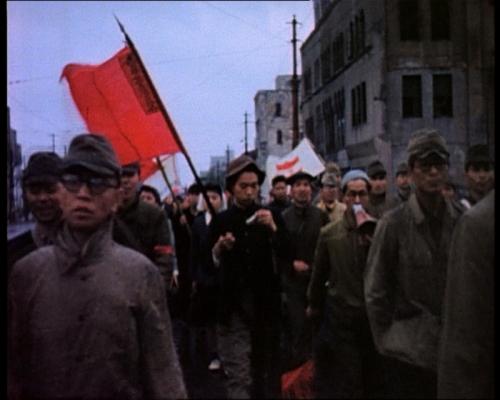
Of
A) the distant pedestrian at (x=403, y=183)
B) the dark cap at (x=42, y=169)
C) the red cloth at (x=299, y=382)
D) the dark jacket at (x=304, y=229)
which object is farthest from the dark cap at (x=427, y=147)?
the dark jacket at (x=304, y=229)

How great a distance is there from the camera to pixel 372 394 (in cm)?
659

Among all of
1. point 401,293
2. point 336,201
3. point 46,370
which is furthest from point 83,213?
point 336,201

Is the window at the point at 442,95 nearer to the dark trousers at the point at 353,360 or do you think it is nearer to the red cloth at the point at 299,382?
the red cloth at the point at 299,382

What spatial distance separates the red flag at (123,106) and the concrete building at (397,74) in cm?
123

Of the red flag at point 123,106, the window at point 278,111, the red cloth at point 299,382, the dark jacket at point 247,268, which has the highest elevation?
the window at point 278,111

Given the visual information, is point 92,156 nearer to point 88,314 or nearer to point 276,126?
point 88,314

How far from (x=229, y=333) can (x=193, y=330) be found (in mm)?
3874

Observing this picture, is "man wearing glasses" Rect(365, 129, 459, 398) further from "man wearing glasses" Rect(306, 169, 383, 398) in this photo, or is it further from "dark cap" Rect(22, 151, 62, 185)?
"dark cap" Rect(22, 151, 62, 185)

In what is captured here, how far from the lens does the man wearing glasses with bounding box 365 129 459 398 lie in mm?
4836

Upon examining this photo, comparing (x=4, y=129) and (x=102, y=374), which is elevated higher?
(x=4, y=129)

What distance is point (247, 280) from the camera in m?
6.94

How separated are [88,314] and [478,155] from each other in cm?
210

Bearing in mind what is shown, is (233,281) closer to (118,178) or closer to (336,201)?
(336,201)

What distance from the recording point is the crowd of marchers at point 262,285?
3.66m
